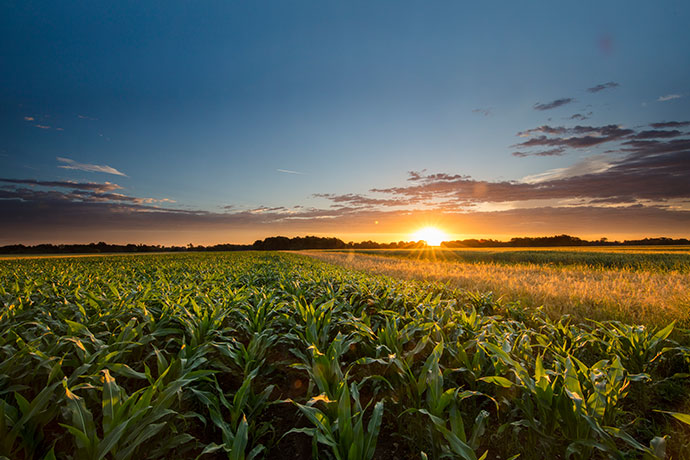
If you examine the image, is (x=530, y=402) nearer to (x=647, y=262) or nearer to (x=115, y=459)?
(x=115, y=459)

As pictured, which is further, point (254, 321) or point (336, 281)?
point (336, 281)

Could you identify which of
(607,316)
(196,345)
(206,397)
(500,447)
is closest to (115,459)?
(206,397)

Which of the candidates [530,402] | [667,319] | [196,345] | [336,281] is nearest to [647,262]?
[667,319]

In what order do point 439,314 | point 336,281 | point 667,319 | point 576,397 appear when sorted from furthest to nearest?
point 336,281 < point 667,319 < point 439,314 < point 576,397

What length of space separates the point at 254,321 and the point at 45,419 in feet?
7.80

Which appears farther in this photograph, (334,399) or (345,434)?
(334,399)

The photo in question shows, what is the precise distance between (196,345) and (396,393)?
8.10ft

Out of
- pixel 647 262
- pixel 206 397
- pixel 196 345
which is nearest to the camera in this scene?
pixel 206 397

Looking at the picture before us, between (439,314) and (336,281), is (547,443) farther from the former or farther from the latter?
(336,281)

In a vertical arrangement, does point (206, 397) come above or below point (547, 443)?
above

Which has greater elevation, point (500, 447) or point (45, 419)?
point (45, 419)

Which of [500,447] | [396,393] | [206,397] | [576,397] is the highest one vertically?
[576,397]

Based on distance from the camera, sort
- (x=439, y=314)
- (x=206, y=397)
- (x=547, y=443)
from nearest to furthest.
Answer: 1. (x=547, y=443)
2. (x=206, y=397)
3. (x=439, y=314)

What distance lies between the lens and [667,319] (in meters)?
5.54
